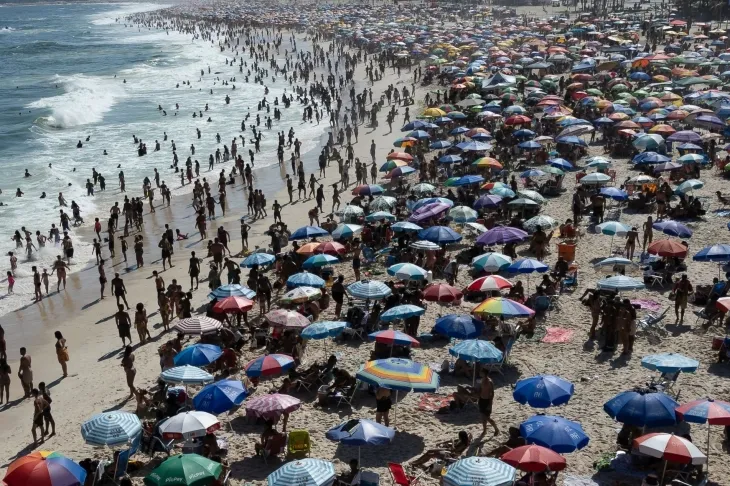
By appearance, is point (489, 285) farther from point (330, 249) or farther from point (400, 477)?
point (400, 477)

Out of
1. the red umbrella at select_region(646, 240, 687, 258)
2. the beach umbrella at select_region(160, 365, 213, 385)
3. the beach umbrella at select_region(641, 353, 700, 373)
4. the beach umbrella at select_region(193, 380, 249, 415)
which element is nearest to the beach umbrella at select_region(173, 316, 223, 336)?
the beach umbrella at select_region(160, 365, 213, 385)

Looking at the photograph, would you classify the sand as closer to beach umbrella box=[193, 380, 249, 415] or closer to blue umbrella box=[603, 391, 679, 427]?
beach umbrella box=[193, 380, 249, 415]

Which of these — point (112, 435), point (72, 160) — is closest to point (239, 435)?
point (112, 435)

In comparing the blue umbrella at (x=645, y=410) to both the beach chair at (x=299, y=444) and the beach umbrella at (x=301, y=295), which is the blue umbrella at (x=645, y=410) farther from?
the beach umbrella at (x=301, y=295)

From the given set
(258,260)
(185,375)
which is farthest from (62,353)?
(258,260)

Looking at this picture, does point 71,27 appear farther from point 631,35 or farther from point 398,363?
point 398,363
